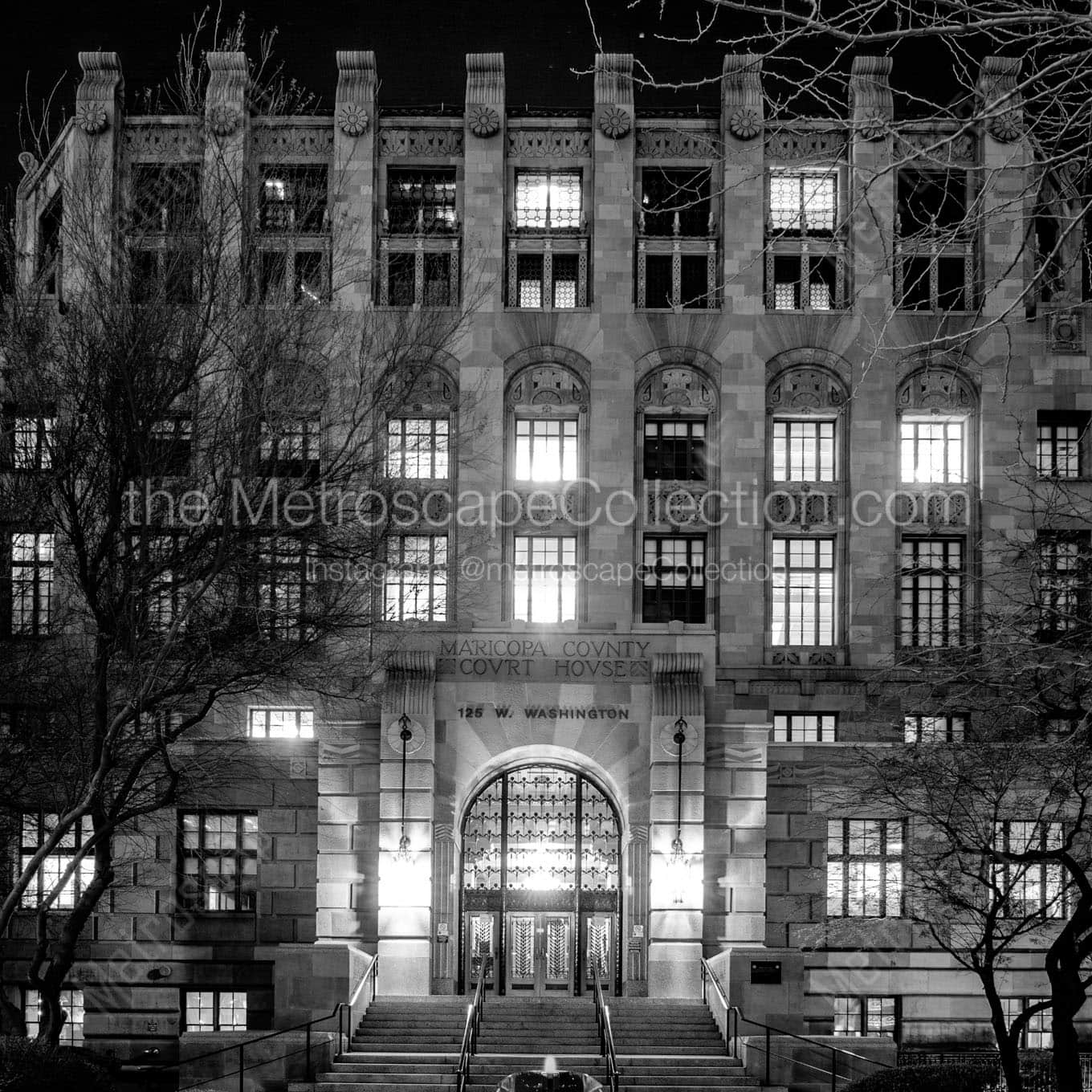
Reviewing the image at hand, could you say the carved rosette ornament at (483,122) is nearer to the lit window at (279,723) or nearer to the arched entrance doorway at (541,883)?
the lit window at (279,723)

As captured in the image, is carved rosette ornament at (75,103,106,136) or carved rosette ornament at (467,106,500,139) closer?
carved rosette ornament at (75,103,106,136)

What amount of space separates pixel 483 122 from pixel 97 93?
10916 mm

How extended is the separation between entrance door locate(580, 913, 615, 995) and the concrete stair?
209 cm

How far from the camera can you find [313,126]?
44.0m

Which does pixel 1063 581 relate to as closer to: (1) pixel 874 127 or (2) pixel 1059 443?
(2) pixel 1059 443

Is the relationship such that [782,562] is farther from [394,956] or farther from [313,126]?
[313,126]

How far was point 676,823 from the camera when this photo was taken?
3688cm

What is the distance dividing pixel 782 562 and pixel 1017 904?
12911mm

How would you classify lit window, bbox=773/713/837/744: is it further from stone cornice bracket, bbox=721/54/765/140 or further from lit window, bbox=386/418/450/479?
stone cornice bracket, bbox=721/54/765/140

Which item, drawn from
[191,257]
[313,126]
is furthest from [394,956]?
[313,126]

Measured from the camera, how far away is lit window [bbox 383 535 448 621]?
41.6 metres

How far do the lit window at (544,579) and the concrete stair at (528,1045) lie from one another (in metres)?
10.6

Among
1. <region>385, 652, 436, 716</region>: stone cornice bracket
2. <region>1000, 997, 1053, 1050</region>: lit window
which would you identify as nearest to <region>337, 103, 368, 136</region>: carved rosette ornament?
<region>385, 652, 436, 716</region>: stone cornice bracket

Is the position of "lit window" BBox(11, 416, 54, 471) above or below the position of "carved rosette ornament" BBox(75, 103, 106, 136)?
below
